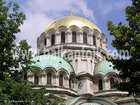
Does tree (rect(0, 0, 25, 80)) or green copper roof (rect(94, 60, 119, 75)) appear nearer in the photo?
tree (rect(0, 0, 25, 80))

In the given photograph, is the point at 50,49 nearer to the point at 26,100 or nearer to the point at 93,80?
the point at 93,80

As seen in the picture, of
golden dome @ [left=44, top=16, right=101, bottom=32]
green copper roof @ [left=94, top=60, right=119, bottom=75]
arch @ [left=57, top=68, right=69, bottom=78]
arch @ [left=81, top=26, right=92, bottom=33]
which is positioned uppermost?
golden dome @ [left=44, top=16, right=101, bottom=32]

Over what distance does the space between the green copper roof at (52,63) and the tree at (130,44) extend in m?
16.2

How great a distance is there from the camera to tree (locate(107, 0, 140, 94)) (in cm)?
1233

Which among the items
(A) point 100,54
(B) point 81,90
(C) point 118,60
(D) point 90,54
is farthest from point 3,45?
(A) point 100,54

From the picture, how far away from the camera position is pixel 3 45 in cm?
1355

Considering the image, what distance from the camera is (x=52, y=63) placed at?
29.7 metres

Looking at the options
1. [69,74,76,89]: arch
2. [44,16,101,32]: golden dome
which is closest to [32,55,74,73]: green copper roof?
[69,74,76,89]: arch

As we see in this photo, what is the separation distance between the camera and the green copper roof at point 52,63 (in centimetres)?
2899

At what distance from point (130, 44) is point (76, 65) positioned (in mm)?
19292

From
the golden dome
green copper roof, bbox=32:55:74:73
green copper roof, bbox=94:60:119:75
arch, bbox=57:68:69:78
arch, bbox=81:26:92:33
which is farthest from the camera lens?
the golden dome

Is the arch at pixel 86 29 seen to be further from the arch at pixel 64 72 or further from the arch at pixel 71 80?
the arch at pixel 64 72

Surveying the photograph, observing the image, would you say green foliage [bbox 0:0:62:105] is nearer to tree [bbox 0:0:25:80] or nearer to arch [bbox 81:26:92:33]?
tree [bbox 0:0:25:80]

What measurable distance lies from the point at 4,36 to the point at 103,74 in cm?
1836
